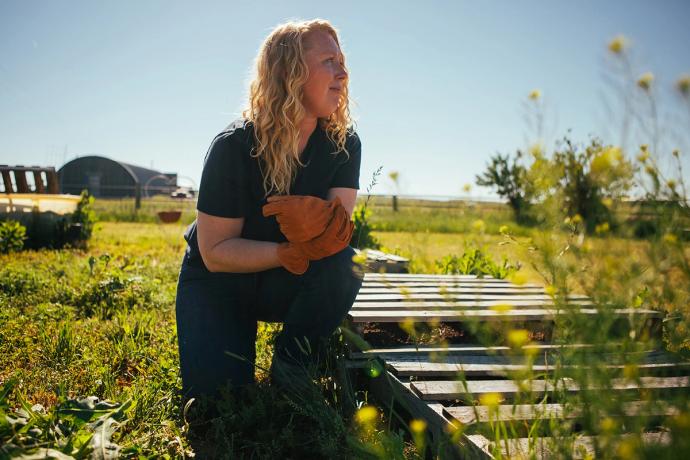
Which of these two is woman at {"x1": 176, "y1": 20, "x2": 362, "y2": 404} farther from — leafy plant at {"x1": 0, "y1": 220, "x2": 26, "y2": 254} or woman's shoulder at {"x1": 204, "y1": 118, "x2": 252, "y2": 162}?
leafy plant at {"x1": 0, "y1": 220, "x2": 26, "y2": 254}

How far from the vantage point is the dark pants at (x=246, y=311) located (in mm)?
2172

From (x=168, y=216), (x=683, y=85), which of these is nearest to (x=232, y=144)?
(x=683, y=85)

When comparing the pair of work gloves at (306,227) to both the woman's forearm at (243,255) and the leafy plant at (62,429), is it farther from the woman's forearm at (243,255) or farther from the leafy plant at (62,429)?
the leafy plant at (62,429)

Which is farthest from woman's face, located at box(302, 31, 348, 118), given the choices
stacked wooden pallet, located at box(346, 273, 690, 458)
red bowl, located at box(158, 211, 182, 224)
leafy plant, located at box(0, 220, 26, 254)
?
red bowl, located at box(158, 211, 182, 224)

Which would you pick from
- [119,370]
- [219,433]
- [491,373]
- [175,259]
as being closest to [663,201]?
[491,373]

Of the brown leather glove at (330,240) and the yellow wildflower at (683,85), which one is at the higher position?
the yellow wildflower at (683,85)

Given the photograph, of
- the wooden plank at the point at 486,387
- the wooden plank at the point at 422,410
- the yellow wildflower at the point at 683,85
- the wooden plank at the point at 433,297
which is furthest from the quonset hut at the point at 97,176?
the yellow wildflower at the point at 683,85

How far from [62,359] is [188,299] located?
2.26 ft

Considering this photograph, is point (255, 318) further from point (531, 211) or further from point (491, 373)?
point (531, 211)

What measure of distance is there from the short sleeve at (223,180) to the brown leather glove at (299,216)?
0.22m

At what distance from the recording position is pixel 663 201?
1.06 meters

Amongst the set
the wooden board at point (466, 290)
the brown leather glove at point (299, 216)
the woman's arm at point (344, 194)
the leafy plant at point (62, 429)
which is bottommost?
the leafy plant at point (62, 429)

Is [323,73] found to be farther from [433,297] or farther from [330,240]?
[433,297]

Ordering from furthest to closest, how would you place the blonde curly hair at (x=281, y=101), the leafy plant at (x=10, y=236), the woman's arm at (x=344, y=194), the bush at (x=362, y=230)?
the bush at (x=362, y=230) → the leafy plant at (x=10, y=236) → the woman's arm at (x=344, y=194) → the blonde curly hair at (x=281, y=101)
